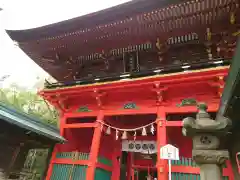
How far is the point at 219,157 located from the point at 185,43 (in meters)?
6.37

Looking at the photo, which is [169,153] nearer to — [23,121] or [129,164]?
[129,164]

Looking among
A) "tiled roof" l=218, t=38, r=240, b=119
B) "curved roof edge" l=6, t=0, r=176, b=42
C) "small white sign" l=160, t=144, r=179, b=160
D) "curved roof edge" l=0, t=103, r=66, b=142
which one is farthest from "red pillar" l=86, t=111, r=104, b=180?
"tiled roof" l=218, t=38, r=240, b=119

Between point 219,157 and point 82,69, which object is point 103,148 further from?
point 219,157

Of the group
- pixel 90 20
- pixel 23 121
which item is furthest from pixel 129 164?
pixel 90 20

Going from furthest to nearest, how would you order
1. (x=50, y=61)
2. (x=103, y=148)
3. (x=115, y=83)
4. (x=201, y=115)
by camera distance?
(x=50, y=61) → (x=103, y=148) → (x=115, y=83) → (x=201, y=115)

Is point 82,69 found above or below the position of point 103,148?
above

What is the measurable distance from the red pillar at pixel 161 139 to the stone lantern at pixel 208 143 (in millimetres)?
3013

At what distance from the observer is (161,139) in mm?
6848

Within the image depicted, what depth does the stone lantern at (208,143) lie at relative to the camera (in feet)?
A: 10.9

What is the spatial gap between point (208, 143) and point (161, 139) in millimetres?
3394

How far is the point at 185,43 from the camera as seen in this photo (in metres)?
8.66

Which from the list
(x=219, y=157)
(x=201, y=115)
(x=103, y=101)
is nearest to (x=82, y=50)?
(x=103, y=101)

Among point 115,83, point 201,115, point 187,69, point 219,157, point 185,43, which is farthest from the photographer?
point 185,43

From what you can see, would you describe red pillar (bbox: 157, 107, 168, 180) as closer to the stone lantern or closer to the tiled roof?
the stone lantern
